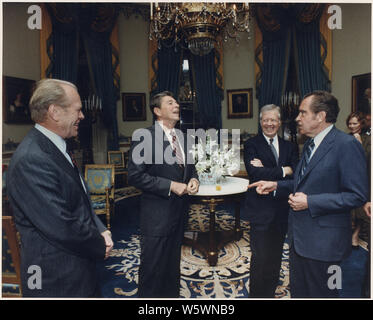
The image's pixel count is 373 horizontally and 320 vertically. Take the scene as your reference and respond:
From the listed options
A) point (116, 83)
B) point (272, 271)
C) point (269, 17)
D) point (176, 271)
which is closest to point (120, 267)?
point (176, 271)

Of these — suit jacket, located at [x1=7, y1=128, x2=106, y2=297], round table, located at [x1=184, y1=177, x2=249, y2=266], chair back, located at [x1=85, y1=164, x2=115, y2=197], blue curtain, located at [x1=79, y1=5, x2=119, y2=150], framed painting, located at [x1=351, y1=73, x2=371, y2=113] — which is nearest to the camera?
suit jacket, located at [x1=7, y1=128, x2=106, y2=297]

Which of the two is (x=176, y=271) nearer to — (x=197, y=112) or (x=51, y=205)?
(x=51, y=205)

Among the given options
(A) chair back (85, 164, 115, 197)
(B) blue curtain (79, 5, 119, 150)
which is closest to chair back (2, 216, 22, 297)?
(A) chair back (85, 164, 115, 197)

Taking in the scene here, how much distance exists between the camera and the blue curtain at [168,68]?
7141mm

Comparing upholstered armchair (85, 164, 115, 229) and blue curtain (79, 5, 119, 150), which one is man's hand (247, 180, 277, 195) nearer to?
upholstered armchair (85, 164, 115, 229)

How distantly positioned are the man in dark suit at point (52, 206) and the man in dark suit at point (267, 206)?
141cm

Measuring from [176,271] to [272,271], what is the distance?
2.77ft

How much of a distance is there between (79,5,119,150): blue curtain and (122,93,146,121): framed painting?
290 millimetres

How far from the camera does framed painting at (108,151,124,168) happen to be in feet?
22.7

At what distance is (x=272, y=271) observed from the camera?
246 centimetres

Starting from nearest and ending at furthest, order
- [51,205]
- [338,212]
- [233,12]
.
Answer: [51,205] → [338,212] → [233,12]

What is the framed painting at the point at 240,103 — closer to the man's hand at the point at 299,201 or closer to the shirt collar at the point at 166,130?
the shirt collar at the point at 166,130

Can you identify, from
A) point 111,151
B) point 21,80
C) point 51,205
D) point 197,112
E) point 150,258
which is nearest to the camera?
point 51,205

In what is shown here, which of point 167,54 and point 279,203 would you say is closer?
point 279,203
